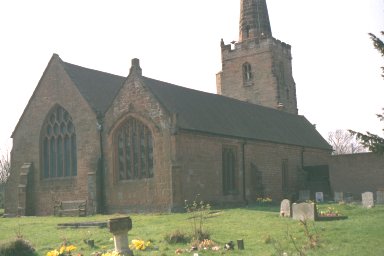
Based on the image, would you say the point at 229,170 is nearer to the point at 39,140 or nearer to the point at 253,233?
the point at 39,140

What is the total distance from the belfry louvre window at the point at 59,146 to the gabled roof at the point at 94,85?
6.30ft

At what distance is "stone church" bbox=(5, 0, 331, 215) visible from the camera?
1117 inches

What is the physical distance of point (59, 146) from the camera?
110 feet

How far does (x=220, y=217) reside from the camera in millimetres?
23109

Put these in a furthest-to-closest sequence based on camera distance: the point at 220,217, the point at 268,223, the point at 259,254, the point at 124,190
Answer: the point at 124,190
the point at 220,217
the point at 268,223
the point at 259,254

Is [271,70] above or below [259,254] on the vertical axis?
above

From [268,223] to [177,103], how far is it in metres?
13.3

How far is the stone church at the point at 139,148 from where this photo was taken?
28.4 m

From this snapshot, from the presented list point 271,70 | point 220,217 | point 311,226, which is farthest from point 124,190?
point 271,70

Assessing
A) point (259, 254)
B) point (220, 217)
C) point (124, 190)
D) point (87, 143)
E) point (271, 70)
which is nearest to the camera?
point (259, 254)

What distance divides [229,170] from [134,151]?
6.37 metres

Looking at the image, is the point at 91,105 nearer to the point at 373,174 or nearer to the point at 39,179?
the point at 39,179

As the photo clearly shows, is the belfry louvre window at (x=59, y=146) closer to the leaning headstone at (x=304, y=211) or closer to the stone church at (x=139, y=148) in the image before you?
the stone church at (x=139, y=148)

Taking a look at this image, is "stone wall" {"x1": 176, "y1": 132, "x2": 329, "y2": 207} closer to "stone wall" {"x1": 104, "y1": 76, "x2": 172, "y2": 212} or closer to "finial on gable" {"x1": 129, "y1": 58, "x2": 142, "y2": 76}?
"stone wall" {"x1": 104, "y1": 76, "x2": 172, "y2": 212}
